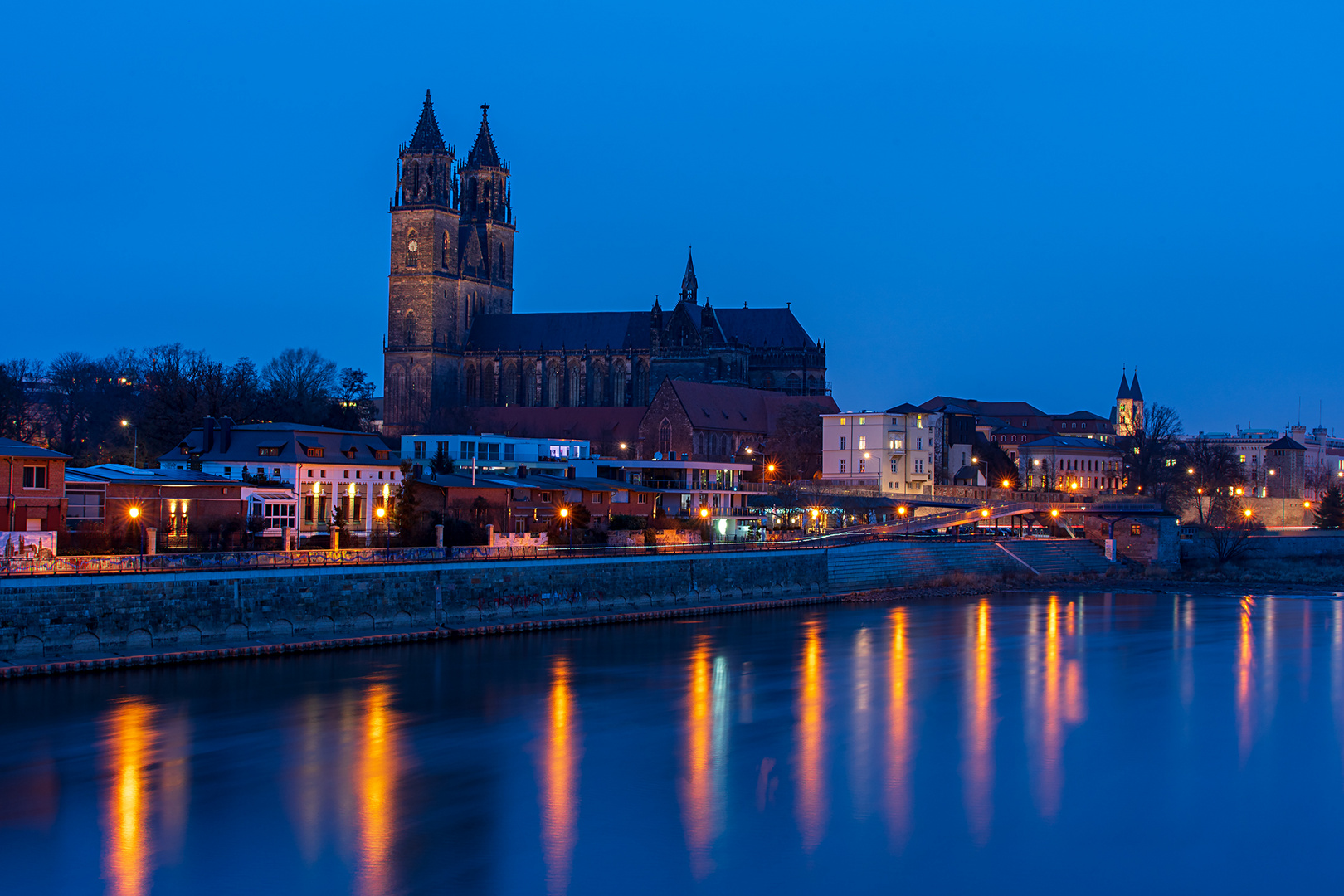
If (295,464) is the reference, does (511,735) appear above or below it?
below

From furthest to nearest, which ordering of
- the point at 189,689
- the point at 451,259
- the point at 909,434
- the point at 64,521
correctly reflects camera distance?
the point at 451,259 → the point at 909,434 → the point at 64,521 → the point at 189,689

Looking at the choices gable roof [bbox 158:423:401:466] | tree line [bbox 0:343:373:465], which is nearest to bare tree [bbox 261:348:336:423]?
tree line [bbox 0:343:373:465]

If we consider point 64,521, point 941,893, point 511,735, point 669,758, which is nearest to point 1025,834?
point 941,893

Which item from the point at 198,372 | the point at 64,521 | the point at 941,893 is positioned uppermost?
the point at 198,372

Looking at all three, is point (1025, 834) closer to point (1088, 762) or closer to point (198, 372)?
point (1088, 762)

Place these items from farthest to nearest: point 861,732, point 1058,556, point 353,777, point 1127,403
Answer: point 1127,403 < point 1058,556 < point 861,732 < point 353,777

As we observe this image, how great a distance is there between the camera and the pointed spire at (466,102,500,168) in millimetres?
132750

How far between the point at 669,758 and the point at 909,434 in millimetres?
63269

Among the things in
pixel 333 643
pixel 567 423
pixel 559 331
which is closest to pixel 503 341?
pixel 559 331

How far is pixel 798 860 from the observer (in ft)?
71.4

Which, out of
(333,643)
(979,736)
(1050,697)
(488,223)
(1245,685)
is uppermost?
(488,223)

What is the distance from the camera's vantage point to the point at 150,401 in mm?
83562

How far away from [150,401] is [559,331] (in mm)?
49163

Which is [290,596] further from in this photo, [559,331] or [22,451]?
[559,331]
